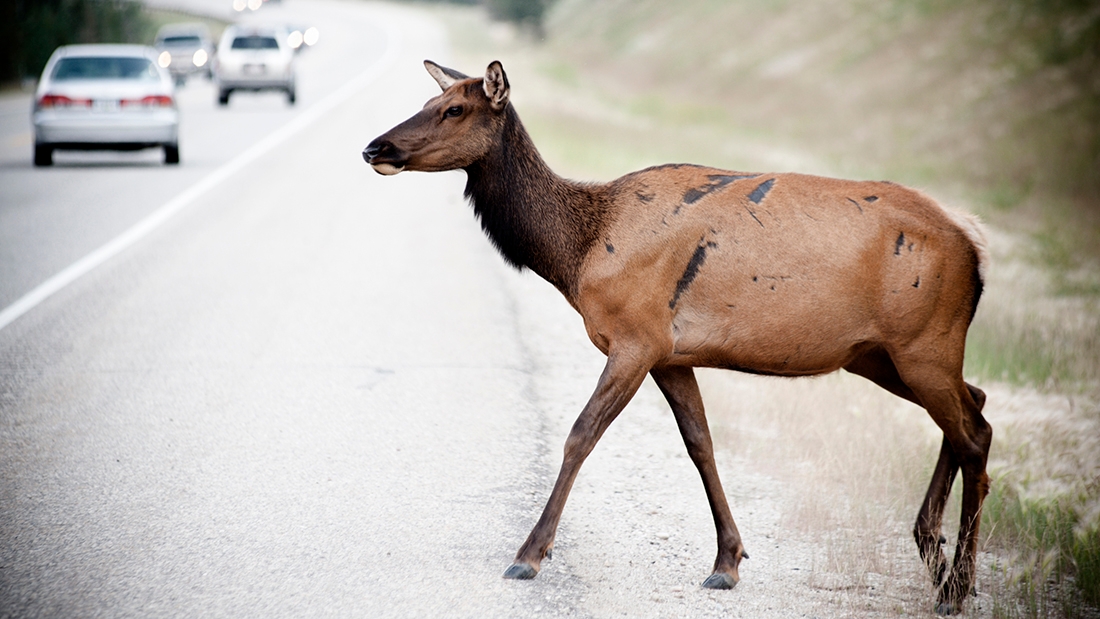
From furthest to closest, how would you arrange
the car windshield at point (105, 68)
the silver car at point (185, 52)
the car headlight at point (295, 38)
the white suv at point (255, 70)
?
the car headlight at point (295, 38), the silver car at point (185, 52), the white suv at point (255, 70), the car windshield at point (105, 68)

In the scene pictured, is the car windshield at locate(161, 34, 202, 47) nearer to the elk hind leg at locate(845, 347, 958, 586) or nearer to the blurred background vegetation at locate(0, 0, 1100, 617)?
the blurred background vegetation at locate(0, 0, 1100, 617)

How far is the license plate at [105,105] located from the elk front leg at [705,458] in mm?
15539

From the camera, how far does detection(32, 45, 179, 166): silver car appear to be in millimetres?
17297

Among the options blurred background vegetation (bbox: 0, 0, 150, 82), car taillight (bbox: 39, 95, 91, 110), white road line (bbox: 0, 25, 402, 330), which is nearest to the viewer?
white road line (bbox: 0, 25, 402, 330)

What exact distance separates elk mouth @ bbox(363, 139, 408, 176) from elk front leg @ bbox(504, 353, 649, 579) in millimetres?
1245

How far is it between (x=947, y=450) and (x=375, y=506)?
267 centimetres

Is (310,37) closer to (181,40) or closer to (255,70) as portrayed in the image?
(181,40)

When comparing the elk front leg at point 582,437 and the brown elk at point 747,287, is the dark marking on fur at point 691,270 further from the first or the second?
the elk front leg at point 582,437

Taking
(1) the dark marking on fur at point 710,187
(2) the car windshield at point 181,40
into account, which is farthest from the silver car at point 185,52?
(1) the dark marking on fur at point 710,187

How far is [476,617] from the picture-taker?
3.97 meters

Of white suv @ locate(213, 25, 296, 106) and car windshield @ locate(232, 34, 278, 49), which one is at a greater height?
car windshield @ locate(232, 34, 278, 49)

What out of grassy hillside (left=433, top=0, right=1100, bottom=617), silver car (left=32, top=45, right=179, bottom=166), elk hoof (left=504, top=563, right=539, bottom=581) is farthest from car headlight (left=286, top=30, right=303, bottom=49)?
elk hoof (left=504, top=563, right=539, bottom=581)

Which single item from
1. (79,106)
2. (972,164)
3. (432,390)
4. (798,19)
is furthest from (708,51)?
(432,390)

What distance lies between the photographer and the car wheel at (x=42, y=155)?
57.5 feet
